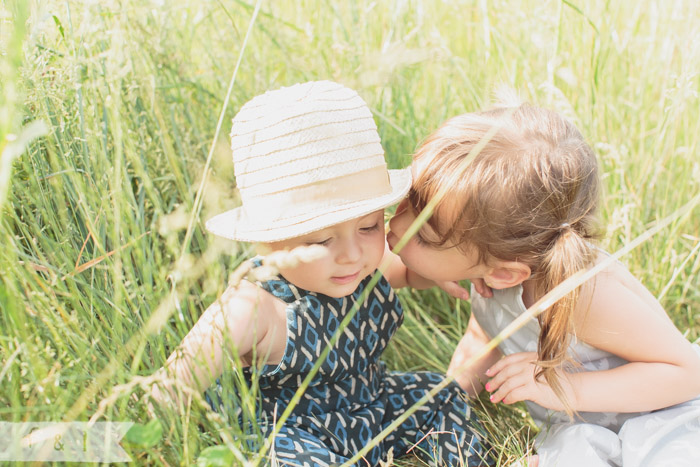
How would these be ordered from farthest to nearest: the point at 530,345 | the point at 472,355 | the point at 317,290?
the point at 472,355 → the point at 530,345 → the point at 317,290

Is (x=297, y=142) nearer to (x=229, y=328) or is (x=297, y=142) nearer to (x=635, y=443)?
(x=229, y=328)

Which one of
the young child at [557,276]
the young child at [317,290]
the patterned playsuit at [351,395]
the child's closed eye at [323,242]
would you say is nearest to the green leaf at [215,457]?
the young child at [317,290]

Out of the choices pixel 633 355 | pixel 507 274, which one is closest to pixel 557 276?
pixel 507 274

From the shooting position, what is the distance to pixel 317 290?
1.50m

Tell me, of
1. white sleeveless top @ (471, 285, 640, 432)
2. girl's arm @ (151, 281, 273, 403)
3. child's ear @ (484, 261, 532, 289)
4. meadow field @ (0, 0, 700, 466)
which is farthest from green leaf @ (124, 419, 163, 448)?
white sleeveless top @ (471, 285, 640, 432)

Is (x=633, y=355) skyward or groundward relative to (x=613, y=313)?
groundward

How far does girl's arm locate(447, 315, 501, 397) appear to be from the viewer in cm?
189

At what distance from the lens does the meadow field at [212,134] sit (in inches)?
44.8

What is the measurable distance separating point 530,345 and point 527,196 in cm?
51

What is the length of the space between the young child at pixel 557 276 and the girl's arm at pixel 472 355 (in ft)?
0.90

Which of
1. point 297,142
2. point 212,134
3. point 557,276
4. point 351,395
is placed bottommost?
point 351,395

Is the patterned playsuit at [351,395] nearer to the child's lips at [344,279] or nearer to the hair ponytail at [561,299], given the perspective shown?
the child's lips at [344,279]

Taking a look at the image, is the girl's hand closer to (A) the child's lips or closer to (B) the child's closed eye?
(A) the child's lips

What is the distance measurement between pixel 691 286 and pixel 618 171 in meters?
0.44
